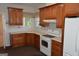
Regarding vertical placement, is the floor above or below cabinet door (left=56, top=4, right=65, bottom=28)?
below

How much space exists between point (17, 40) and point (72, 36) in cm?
230

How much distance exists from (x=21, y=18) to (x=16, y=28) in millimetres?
428

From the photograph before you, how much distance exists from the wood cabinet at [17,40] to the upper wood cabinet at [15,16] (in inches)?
18.4

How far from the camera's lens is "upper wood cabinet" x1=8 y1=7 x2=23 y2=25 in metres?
3.33

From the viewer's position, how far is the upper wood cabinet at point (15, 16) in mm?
3326

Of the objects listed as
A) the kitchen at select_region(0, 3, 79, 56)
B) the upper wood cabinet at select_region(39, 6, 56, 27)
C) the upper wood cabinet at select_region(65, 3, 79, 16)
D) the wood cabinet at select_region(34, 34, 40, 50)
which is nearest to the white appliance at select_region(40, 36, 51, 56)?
the kitchen at select_region(0, 3, 79, 56)

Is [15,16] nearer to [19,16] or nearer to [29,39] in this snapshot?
[19,16]

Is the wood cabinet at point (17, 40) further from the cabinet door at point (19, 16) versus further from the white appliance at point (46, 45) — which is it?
the white appliance at point (46, 45)

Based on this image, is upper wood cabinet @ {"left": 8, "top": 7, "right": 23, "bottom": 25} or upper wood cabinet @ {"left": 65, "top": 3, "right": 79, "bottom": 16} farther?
upper wood cabinet @ {"left": 8, "top": 7, "right": 23, "bottom": 25}

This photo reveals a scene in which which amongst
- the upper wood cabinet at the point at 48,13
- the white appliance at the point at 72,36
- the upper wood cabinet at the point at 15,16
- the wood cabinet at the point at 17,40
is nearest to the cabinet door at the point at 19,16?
the upper wood cabinet at the point at 15,16

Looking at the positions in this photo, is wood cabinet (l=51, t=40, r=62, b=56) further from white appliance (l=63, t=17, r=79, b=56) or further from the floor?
the floor

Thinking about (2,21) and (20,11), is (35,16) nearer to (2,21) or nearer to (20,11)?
(20,11)

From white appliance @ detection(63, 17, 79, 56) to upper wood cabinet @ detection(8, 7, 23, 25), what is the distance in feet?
6.96

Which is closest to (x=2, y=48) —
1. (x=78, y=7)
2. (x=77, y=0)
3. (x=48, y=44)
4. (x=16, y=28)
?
(x=16, y=28)
